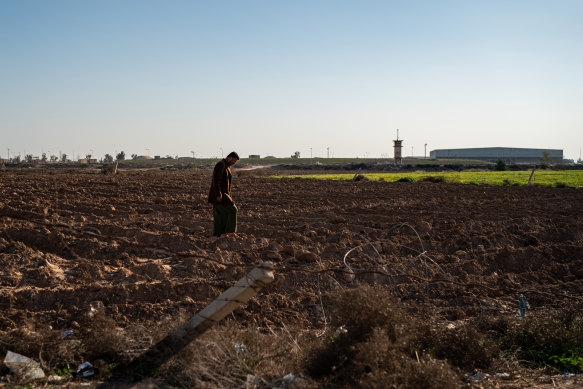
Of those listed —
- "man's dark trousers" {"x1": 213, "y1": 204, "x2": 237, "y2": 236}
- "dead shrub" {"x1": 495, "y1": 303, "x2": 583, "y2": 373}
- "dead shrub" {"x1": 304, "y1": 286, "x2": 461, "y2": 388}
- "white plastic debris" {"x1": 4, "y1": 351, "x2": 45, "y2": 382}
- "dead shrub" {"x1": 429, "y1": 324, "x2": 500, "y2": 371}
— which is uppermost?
"man's dark trousers" {"x1": 213, "y1": 204, "x2": 237, "y2": 236}

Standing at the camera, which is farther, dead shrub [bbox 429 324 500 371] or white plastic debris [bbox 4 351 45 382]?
dead shrub [bbox 429 324 500 371]

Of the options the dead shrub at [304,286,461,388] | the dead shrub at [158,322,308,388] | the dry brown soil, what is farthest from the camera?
the dry brown soil

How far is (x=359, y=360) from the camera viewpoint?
4.13 meters

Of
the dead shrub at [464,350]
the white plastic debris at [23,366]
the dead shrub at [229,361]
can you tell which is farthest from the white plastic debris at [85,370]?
the dead shrub at [464,350]

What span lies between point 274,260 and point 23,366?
4.97m

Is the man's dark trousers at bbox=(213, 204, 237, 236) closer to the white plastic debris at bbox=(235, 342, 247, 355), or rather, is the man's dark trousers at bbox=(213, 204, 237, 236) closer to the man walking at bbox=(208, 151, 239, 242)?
the man walking at bbox=(208, 151, 239, 242)

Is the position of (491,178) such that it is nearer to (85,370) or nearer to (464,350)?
(464,350)

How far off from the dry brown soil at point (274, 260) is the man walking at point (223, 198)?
0.43m

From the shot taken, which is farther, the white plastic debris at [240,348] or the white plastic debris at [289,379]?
the white plastic debris at [240,348]

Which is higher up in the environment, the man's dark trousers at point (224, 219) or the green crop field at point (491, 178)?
the man's dark trousers at point (224, 219)

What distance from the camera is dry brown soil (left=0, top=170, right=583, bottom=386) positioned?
6.64m

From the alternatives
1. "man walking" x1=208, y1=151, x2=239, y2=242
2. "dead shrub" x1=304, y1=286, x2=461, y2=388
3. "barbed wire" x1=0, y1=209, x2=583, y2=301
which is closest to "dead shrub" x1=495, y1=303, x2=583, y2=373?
"barbed wire" x1=0, y1=209, x2=583, y2=301

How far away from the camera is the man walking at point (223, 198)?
10.4 metres

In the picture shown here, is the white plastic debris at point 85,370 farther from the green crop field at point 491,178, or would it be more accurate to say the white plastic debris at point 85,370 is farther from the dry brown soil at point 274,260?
the green crop field at point 491,178
